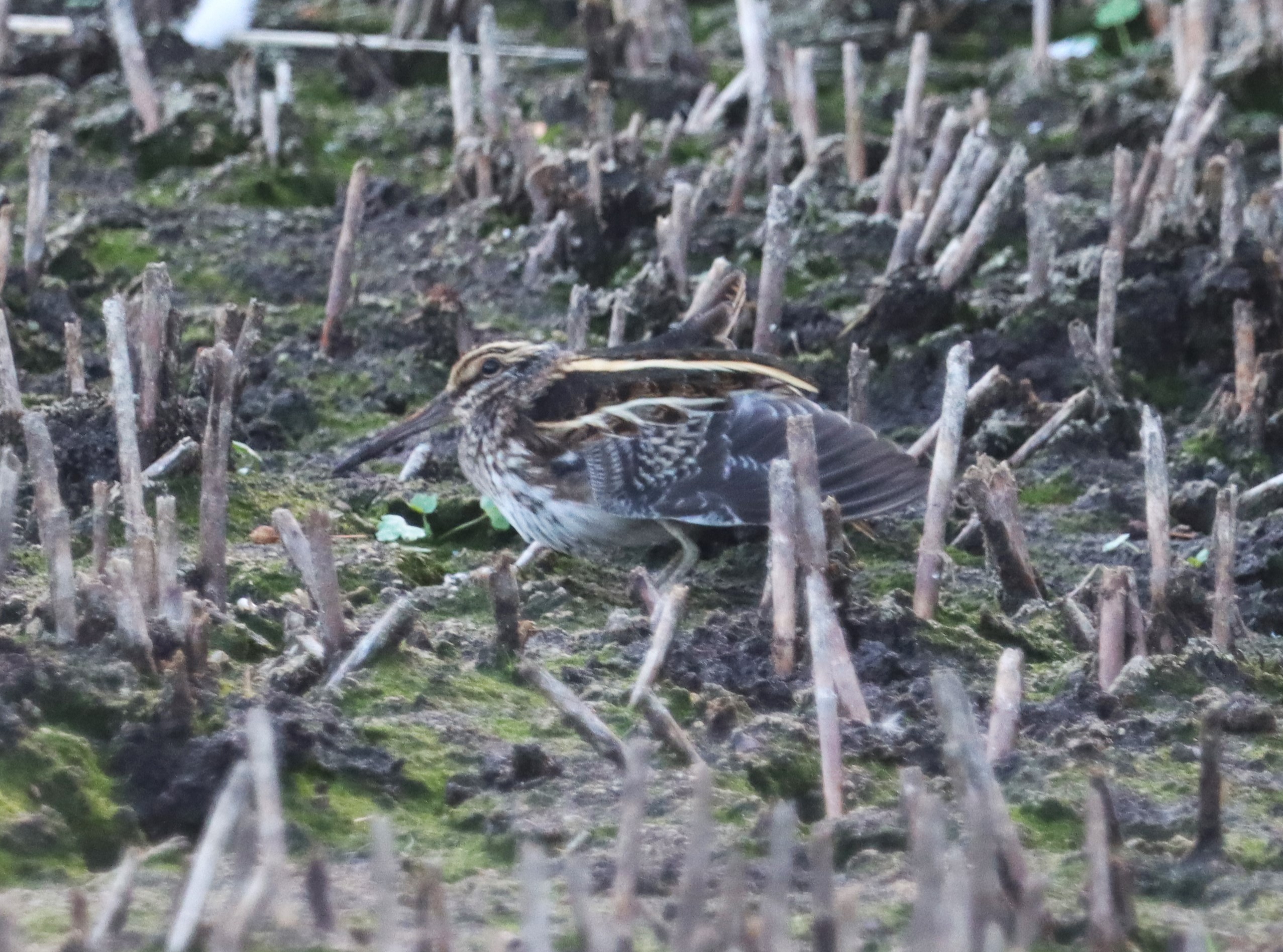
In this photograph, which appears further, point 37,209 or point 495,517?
point 37,209

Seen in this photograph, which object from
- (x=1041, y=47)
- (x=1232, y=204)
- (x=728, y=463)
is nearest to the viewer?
(x=728, y=463)

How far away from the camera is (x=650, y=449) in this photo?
16.0ft

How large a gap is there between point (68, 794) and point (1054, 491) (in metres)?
3.02

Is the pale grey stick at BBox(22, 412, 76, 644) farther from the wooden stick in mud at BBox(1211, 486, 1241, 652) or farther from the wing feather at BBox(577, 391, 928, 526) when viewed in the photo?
the wooden stick in mud at BBox(1211, 486, 1241, 652)

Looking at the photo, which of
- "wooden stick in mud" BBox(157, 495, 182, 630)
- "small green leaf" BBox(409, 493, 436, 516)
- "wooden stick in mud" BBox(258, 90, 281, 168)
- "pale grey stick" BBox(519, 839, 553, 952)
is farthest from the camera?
"wooden stick in mud" BBox(258, 90, 281, 168)

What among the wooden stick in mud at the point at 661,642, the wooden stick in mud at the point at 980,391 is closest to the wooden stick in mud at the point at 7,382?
the wooden stick in mud at the point at 661,642

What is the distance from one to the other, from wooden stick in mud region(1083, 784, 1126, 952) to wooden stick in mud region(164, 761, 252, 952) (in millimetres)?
1040

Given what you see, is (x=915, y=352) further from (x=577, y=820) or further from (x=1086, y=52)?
(x=1086, y=52)

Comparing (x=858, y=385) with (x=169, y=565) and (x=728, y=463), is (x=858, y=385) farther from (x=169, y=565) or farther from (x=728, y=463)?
(x=169, y=565)

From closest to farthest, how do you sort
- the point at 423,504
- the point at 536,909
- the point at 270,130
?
the point at 536,909 → the point at 423,504 → the point at 270,130

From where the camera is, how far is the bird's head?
527 cm

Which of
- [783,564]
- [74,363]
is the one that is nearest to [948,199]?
[74,363]

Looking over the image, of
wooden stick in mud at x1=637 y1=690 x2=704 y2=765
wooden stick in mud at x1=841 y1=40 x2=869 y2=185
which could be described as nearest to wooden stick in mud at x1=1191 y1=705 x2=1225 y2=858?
wooden stick in mud at x1=637 y1=690 x2=704 y2=765

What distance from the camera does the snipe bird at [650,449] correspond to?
4742 mm
